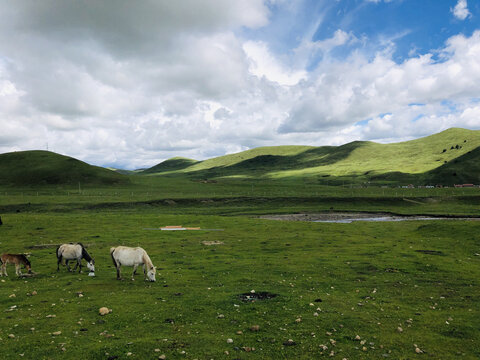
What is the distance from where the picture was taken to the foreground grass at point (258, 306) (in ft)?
38.9

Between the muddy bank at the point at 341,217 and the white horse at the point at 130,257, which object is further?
the muddy bank at the point at 341,217

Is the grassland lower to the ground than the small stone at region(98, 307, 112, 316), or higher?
lower

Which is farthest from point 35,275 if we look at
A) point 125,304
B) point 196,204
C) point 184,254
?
point 196,204

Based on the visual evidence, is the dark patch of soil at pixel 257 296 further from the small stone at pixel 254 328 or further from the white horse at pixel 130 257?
the white horse at pixel 130 257

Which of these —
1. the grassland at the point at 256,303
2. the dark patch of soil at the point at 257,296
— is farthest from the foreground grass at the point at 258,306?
the dark patch of soil at the point at 257,296

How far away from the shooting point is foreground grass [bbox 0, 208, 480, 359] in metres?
11.8

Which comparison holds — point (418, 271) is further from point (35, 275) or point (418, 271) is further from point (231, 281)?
point (35, 275)

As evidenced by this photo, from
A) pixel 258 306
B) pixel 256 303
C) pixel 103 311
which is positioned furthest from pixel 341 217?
pixel 103 311

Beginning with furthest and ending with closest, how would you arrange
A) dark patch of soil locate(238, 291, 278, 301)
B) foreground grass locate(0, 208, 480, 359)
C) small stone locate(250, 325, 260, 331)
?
1. dark patch of soil locate(238, 291, 278, 301)
2. small stone locate(250, 325, 260, 331)
3. foreground grass locate(0, 208, 480, 359)

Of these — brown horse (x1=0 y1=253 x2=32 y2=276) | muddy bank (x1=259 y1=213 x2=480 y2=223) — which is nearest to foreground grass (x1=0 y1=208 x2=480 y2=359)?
brown horse (x1=0 y1=253 x2=32 y2=276)

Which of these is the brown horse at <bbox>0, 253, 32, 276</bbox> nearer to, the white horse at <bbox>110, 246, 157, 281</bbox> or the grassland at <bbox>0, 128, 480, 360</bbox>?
the grassland at <bbox>0, 128, 480, 360</bbox>

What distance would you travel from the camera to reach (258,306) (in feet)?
52.6

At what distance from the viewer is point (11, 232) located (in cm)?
4584

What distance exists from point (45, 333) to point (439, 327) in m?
17.2
